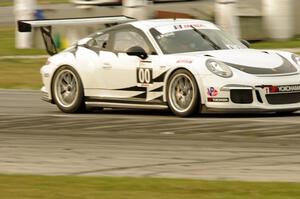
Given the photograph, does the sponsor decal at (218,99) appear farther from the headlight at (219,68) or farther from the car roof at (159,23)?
the car roof at (159,23)

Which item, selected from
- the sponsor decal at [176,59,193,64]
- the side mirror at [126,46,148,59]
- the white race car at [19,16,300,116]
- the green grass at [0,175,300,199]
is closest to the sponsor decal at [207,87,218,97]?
the white race car at [19,16,300,116]

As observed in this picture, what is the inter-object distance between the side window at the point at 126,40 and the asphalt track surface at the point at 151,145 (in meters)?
0.96

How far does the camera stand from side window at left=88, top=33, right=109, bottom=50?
15.0 m

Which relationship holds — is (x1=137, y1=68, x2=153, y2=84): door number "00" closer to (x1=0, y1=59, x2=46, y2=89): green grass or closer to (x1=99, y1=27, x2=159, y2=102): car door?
(x1=99, y1=27, x2=159, y2=102): car door

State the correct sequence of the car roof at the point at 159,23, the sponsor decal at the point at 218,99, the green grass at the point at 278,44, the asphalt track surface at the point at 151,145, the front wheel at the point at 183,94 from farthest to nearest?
the green grass at the point at 278,44
the car roof at the point at 159,23
the front wheel at the point at 183,94
the sponsor decal at the point at 218,99
the asphalt track surface at the point at 151,145

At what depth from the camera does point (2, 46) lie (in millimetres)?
32969

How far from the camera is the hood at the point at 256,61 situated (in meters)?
13.3

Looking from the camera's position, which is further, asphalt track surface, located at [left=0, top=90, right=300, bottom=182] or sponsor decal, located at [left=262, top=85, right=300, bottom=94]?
sponsor decal, located at [left=262, top=85, right=300, bottom=94]

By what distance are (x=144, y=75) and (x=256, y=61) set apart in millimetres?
1602

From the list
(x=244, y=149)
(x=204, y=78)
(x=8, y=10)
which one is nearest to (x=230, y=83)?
(x=204, y=78)

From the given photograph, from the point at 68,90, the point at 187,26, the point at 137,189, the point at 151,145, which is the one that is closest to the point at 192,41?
the point at 187,26

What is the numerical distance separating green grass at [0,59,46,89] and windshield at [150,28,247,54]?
6.55 metres

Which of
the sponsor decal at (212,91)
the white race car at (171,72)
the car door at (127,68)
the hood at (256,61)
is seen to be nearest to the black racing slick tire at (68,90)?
the white race car at (171,72)

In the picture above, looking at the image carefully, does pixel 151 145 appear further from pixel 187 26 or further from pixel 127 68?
pixel 187 26
